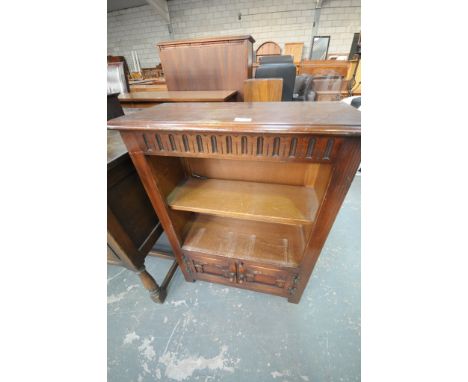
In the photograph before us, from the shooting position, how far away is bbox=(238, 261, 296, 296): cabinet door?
89 cm

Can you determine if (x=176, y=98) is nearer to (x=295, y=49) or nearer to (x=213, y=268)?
(x=213, y=268)

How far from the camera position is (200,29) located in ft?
18.2

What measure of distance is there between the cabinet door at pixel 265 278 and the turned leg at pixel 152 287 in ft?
1.47

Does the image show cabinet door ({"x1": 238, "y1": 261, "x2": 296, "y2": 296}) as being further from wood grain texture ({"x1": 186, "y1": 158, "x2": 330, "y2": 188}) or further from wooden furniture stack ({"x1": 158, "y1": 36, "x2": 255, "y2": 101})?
wooden furniture stack ({"x1": 158, "y1": 36, "x2": 255, "y2": 101})

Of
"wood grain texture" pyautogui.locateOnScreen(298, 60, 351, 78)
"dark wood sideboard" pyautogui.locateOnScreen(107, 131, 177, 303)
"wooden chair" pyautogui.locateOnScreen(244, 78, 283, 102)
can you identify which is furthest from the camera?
"wood grain texture" pyautogui.locateOnScreen(298, 60, 351, 78)

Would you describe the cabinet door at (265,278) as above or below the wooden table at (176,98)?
below

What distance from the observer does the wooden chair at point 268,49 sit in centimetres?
520

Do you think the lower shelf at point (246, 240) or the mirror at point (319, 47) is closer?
the lower shelf at point (246, 240)

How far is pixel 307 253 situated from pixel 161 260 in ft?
3.32

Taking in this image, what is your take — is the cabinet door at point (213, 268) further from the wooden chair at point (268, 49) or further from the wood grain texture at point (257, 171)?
the wooden chair at point (268, 49)

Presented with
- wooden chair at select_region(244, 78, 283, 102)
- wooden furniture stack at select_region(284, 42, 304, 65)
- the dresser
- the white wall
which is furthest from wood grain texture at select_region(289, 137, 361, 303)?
the white wall

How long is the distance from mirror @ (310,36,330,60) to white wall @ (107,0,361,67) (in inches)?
4.3

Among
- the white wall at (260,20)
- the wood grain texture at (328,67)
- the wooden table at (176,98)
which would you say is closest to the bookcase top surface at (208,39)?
the wooden table at (176,98)

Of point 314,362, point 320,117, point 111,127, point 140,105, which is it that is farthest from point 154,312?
point 140,105
